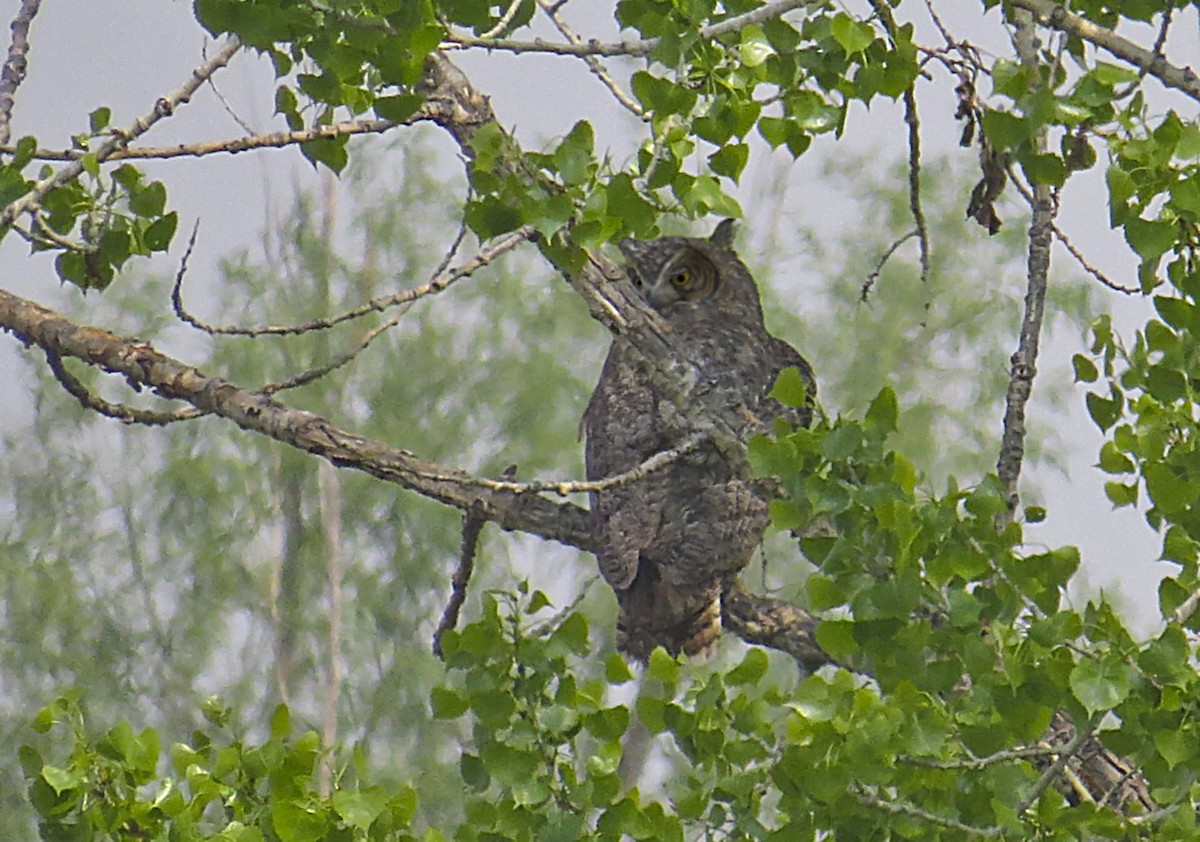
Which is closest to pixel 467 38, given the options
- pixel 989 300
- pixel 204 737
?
pixel 204 737

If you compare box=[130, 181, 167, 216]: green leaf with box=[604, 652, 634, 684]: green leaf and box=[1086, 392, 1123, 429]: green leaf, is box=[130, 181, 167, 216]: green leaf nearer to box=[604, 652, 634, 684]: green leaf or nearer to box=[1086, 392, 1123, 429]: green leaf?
box=[604, 652, 634, 684]: green leaf

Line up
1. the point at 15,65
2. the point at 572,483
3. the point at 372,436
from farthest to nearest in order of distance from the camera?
the point at 372,436 < the point at 15,65 < the point at 572,483

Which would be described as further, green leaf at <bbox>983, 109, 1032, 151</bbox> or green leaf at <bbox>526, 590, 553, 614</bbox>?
green leaf at <bbox>526, 590, 553, 614</bbox>

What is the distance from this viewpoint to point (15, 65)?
1552mm

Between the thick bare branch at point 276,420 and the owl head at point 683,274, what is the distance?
42cm

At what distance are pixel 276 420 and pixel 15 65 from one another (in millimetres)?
450

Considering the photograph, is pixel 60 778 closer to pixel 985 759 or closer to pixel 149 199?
pixel 149 199

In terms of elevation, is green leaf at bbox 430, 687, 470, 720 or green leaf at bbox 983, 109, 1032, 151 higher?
green leaf at bbox 983, 109, 1032, 151

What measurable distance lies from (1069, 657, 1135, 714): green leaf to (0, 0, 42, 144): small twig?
109cm

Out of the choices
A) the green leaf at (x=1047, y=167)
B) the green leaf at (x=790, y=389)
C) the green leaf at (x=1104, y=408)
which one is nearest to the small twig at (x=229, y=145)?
the green leaf at (x=790, y=389)

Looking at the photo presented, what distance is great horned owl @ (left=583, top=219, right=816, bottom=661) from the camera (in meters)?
1.93

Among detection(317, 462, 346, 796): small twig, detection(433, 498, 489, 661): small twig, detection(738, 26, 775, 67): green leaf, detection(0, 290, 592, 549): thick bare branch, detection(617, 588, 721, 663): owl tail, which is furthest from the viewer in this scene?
detection(317, 462, 346, 796): small twig

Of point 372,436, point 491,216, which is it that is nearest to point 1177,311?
point 491,216

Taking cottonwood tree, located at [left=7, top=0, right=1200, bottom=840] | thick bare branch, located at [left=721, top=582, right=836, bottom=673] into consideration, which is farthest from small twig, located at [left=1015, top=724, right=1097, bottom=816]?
thick bare branch, located at [left=721, top=582, right=836, bottom=673]
